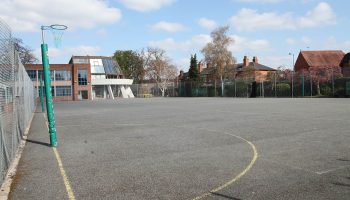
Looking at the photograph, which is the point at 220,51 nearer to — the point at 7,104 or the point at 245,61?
the point at 245,61

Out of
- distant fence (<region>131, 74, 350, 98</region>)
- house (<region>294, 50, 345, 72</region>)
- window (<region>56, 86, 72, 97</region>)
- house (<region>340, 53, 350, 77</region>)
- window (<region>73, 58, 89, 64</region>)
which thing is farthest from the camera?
window (<region>73, 58, 89, 64</region>)

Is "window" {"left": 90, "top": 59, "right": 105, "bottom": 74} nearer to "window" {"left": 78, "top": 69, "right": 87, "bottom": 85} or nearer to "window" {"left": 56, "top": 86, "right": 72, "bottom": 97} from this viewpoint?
"window" {"left": 78, "top": 69, "right": 87, "bottom": 85}

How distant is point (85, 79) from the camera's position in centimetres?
8100

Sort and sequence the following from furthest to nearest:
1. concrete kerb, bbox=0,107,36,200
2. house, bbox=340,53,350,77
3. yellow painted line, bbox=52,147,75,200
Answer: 1. house, bbox=340,53,350,77
2. concrete kerb, bbox=0,107,36,200
3. yellow painted line, bbox=52,147,75,200

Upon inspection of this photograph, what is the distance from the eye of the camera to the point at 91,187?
6.50 meters

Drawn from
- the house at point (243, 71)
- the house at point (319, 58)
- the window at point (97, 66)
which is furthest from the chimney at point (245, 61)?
the window at point (97, 66)

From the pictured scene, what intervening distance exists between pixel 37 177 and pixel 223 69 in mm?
69451

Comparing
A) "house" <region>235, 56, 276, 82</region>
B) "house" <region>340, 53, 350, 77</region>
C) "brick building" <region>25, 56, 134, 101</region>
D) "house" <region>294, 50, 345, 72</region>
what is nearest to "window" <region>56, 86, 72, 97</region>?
"brick building" <region>25, 56, 134, 101</region>

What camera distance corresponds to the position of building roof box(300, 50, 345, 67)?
262ft

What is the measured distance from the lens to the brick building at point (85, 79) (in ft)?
258

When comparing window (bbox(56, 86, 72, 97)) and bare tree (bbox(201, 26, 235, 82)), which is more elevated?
bare tree (bbox(201, 26, 235, 82))

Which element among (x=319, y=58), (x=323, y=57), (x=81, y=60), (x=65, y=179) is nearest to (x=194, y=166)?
(x=65, y=179)

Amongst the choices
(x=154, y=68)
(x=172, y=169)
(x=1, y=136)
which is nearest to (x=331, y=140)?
(x=172, y=169)

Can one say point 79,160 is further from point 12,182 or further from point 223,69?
point 223,69
